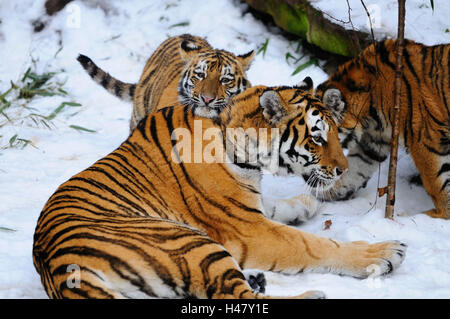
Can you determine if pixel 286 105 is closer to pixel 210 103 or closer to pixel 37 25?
pixel 210 103

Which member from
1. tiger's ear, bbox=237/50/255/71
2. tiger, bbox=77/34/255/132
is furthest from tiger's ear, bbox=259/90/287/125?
tiger's ear, bbox=237/50/255/71

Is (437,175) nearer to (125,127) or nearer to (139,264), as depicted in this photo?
(139,264)

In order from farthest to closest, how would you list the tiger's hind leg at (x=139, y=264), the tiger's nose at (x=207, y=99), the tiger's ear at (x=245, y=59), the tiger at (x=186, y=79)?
the tiger's ear at (x=245, y=59), the tiger at (x=186, y=79), the tiger's nose at (x=207, y=99), the tiger's hind leg at (x=139, y=264)

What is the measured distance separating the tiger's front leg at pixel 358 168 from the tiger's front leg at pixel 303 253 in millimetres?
908

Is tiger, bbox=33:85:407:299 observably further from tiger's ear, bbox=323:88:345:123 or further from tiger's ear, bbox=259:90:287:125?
tiger's ear, bbox=323:88:345:123

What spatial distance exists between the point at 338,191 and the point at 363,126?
446 mm

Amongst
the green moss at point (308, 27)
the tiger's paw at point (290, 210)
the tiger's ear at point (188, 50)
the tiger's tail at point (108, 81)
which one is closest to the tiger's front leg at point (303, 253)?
the tiger's paw at point (290, 210)

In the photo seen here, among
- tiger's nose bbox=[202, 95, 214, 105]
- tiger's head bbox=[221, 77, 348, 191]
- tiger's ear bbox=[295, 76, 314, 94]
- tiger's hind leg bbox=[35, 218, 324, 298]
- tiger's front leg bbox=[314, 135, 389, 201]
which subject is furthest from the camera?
tiger's nose bbox=[202, 95, 214, 105]

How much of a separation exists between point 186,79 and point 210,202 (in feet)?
5.27

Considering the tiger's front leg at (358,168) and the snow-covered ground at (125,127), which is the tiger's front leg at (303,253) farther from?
the tiger's front leg at (358,168)

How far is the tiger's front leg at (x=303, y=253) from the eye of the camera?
9.37 feet

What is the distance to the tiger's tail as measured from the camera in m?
4.91

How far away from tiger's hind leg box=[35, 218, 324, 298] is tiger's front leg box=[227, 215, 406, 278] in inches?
15.4

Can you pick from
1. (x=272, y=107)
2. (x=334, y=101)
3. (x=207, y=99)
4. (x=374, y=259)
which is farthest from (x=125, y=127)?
(x=374, y=259)
